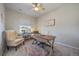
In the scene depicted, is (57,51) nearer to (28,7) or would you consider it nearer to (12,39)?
(12,39)

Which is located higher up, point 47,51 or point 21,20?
point 21,20

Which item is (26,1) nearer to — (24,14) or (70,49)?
(24,14)

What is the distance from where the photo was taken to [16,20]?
6.70 feet

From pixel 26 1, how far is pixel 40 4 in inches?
10.3

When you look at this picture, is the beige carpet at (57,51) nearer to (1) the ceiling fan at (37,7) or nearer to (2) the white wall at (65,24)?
(2) the white wall at (65,24)

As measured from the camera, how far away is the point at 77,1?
2008mm

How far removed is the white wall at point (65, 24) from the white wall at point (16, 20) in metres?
0.20

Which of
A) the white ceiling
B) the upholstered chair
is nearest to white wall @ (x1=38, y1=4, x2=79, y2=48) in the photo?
the white ceiling

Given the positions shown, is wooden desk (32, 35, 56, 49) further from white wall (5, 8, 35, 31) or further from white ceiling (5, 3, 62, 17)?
white ceiling (5, 3, 62, 17)

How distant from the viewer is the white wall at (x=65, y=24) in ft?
6.61

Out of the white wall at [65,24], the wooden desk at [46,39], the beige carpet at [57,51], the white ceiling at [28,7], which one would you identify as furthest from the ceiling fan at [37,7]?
the beige carpet at [57,51]

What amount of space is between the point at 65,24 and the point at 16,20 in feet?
2.99

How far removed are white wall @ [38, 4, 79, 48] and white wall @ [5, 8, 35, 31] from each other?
7.9 inches

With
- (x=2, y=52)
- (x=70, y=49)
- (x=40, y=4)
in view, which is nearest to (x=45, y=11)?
(x=40, y=4)
